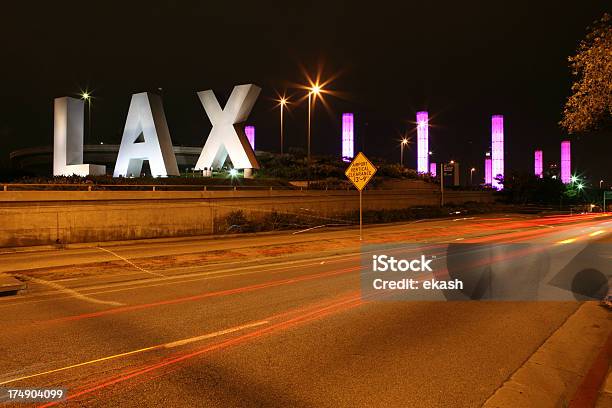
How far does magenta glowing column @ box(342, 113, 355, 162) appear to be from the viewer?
76625 mm

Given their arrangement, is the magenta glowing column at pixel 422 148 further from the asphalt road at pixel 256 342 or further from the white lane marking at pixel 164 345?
the white lane marking at pixel 164 345

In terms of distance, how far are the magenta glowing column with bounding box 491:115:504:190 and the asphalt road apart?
71.5m

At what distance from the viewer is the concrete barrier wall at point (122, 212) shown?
70.3ft

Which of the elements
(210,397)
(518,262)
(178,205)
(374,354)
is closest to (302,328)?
(374,354)

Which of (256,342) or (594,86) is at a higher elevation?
(594,86)

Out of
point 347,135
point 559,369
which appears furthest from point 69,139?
point 347,135

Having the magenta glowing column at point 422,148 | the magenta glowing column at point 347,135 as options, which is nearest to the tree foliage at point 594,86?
the magenta glowing column at point 347,135

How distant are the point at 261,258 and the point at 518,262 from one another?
7.99 meters

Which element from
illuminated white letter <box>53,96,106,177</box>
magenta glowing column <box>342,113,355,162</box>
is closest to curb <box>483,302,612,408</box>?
illuminated white letter <box>53,96,106,177</box>

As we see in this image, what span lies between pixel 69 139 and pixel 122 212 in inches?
682

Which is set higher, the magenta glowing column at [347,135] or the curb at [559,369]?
the magenta glowing column at [347,135]

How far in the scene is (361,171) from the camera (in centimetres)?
2053

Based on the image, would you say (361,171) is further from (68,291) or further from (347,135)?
(347,135)

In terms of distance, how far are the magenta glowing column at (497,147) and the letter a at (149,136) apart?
180 feet
